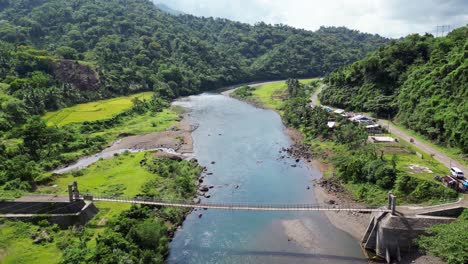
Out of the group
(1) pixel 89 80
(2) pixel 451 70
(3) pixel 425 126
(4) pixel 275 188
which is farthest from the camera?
(1) pixel 89 80

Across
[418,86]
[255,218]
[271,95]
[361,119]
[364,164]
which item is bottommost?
[255,218]

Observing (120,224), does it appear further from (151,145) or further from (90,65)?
(90,65)

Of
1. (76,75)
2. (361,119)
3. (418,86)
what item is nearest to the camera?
(418,86)

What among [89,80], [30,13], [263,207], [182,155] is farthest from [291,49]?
[263,207]

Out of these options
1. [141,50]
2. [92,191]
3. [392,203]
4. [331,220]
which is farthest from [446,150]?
[141,50]

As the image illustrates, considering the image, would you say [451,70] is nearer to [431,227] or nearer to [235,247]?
[431,227]

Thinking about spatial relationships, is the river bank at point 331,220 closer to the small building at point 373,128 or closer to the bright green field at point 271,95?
the small building at point 373,128
